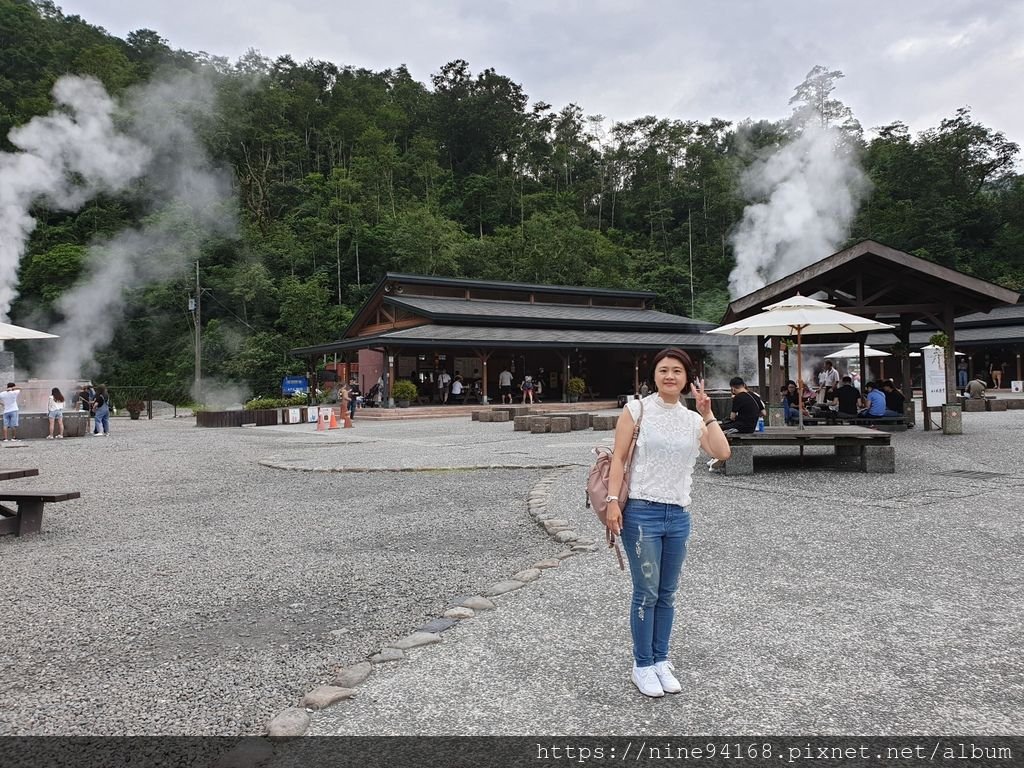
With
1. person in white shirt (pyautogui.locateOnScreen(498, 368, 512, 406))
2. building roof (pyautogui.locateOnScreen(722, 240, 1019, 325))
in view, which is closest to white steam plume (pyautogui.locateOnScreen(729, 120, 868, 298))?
person in white shirt (pyautogui.locateOnScreen(498, 368, 512, 406))

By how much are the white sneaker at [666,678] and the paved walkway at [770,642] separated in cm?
5

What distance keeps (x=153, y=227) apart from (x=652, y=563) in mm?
47039

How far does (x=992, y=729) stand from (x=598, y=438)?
1130cm

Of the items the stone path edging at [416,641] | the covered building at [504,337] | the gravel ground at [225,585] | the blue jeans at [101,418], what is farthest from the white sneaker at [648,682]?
the covered building at [504,337]

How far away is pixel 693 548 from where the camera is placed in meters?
4.80

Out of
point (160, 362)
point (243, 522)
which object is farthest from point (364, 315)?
point (243, 522)

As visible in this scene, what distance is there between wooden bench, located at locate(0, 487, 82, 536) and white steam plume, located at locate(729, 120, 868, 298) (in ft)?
162

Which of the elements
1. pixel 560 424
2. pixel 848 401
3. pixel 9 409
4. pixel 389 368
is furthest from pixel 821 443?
pixel 389 368

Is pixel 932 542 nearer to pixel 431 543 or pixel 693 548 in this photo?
pixel 693 548

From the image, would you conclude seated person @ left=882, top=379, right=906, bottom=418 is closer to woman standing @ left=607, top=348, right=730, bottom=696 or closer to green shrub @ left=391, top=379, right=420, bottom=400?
woman standing @ left=607, top=348, right=730, bottom=696

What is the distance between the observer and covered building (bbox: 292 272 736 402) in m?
25.2

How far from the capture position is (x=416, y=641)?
3.16m

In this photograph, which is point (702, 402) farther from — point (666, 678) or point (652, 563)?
point (666, 678)

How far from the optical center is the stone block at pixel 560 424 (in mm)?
15398
